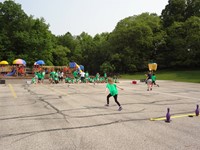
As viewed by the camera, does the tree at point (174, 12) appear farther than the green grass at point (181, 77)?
Yes

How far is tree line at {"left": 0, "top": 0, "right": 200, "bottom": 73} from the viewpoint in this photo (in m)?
56.0

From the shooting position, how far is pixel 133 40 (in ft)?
213

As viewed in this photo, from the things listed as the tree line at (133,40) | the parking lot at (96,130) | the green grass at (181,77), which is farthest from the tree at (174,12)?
the parking lot at (96,130)

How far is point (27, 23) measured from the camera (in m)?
59.9

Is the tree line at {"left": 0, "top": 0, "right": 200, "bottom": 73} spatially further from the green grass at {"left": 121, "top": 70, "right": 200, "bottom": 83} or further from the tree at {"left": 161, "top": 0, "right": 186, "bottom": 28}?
the green grass at {"left": 121, "top": 70, "right": 200, "bottom": 83}

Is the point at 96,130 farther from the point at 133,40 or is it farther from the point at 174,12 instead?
the point at 174,12

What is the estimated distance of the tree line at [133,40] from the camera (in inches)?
2206

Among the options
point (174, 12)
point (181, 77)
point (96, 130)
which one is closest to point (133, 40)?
point (174, 12)

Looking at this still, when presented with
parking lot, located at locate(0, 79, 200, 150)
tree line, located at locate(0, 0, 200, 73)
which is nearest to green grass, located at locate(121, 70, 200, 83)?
tree line, located at locate(0, 0, 200, 73)

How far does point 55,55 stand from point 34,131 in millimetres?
68970

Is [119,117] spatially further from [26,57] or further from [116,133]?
[26,57]

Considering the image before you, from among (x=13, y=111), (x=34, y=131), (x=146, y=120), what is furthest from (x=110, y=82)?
(x=34, y=131)

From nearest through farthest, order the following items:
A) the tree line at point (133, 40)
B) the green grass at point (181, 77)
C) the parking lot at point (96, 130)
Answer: the parking lot at point (96, 130), the green grass at point (181, 77), the tree line at point (133, 40)

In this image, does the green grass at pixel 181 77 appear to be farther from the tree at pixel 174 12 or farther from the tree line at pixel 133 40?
the tree at pixel 174 12
